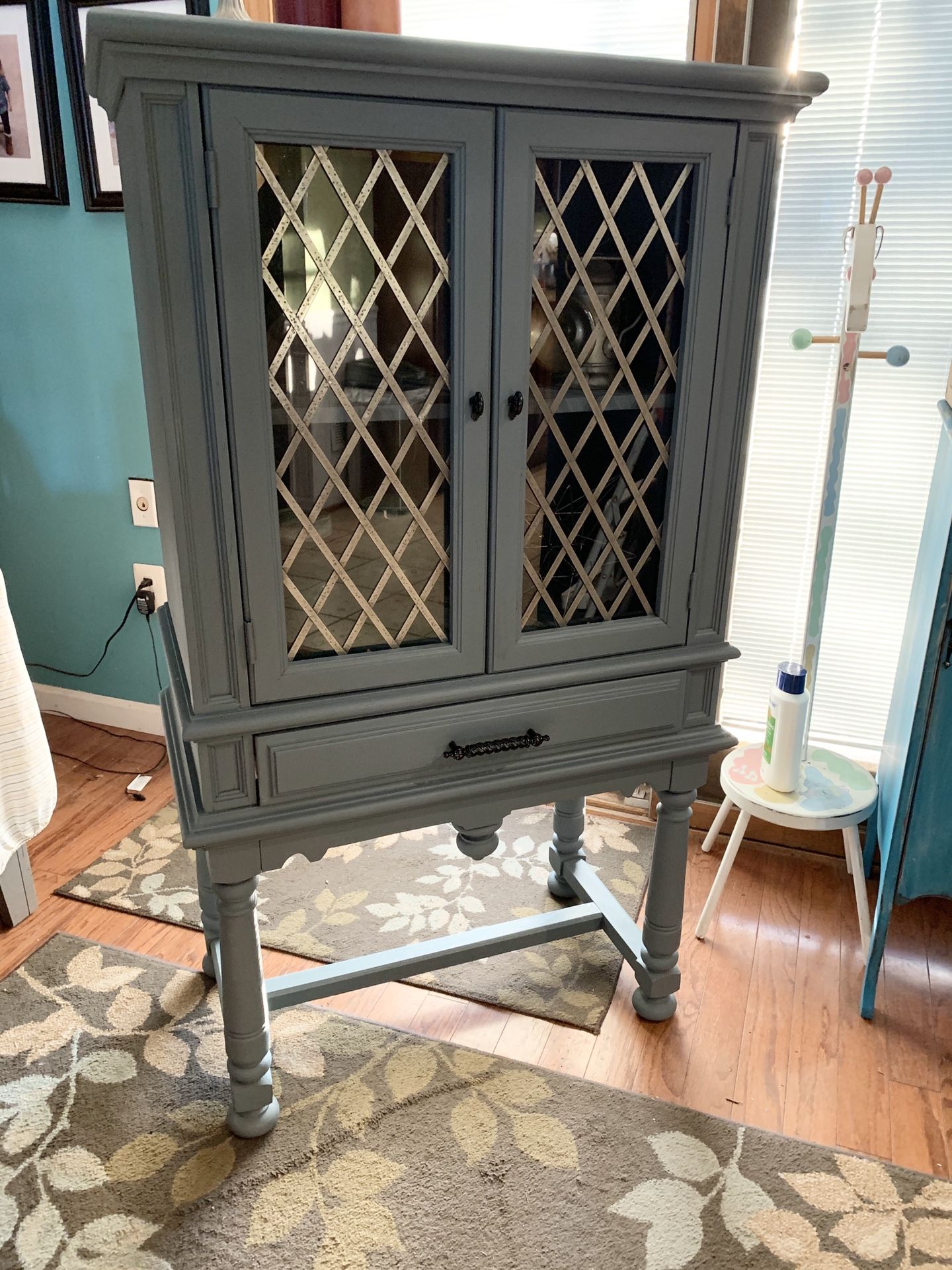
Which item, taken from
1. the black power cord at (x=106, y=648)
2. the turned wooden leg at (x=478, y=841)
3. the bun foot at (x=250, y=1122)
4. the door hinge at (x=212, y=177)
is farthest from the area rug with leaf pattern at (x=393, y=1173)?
the door hinge at (x=212, y=177)

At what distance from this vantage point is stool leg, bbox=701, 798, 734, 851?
2.07 m

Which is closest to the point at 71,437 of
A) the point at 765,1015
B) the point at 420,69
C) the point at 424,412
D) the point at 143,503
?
the point at 143,503

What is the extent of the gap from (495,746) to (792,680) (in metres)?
0.71

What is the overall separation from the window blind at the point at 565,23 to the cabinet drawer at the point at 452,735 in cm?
127

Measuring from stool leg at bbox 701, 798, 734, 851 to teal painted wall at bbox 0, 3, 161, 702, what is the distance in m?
1.49

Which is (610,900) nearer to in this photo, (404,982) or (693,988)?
(693,988)

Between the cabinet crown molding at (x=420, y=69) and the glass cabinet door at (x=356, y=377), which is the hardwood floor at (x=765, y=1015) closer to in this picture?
the glass cabinet door at (x=356, y=377)

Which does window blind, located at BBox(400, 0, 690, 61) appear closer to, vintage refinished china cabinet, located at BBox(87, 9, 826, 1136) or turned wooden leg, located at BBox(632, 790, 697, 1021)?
vintage refinished china cabinet, located at BBox(87, 9, 826, 1136)

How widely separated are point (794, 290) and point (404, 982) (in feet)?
5.15

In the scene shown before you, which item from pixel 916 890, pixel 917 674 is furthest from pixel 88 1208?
pixel 917 674

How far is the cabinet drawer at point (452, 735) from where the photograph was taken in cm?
136

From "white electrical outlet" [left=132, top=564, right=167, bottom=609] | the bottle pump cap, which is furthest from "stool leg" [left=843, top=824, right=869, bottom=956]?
"white electrical outlet" [left=132, top=564, right=167, bottom=609]

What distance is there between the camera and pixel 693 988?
188cm

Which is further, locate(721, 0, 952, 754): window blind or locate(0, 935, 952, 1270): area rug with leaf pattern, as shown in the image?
locate(721, 0, 952, 754): window blind
